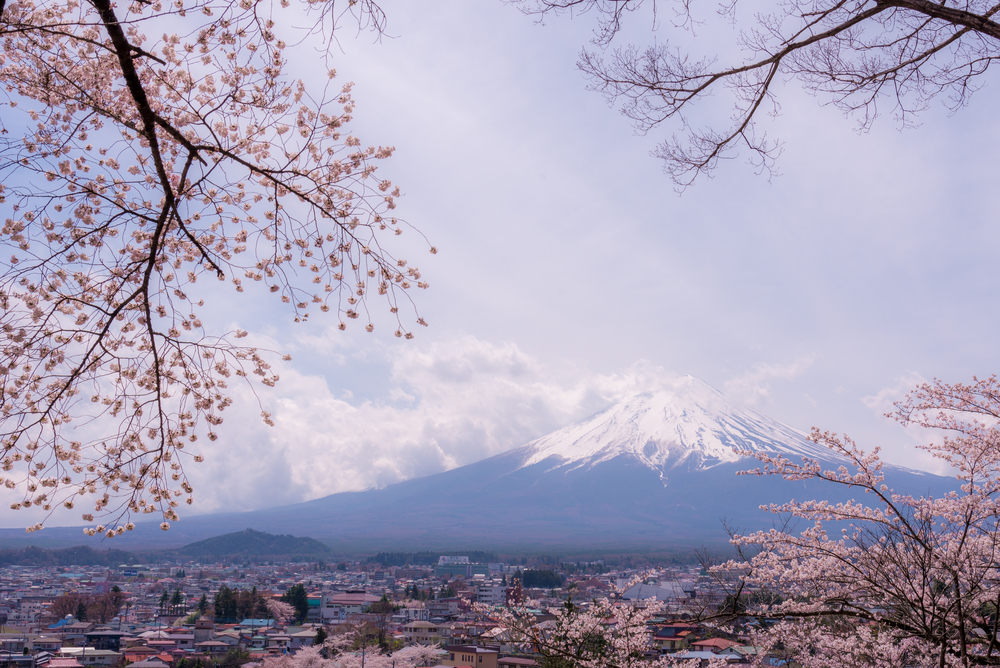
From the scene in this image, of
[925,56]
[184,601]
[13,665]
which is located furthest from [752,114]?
[184,601]

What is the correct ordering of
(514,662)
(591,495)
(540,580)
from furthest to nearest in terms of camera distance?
(591,495)
(540,580)
(514,662)

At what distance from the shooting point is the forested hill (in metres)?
87.9

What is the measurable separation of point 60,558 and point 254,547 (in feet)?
81.8

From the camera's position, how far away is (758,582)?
193 inches

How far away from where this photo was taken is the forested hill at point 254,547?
87875 millimetres

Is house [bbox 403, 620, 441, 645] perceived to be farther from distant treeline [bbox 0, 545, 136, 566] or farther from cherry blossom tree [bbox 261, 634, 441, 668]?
distant treeline [bbox 0, 545, 136, 566]

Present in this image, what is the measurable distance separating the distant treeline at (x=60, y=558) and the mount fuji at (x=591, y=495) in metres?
30.2

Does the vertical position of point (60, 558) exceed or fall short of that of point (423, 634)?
it falls short

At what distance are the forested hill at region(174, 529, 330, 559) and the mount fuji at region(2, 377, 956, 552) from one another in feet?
20.7

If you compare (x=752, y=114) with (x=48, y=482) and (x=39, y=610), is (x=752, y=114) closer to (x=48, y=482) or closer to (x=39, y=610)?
(x=48, y=482)

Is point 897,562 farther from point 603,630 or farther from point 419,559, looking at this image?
point 419,559

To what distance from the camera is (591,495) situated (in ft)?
400

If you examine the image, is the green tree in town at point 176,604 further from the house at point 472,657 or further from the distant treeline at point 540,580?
the house at point 472,657

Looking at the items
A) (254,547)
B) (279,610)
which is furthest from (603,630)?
(254,547)
